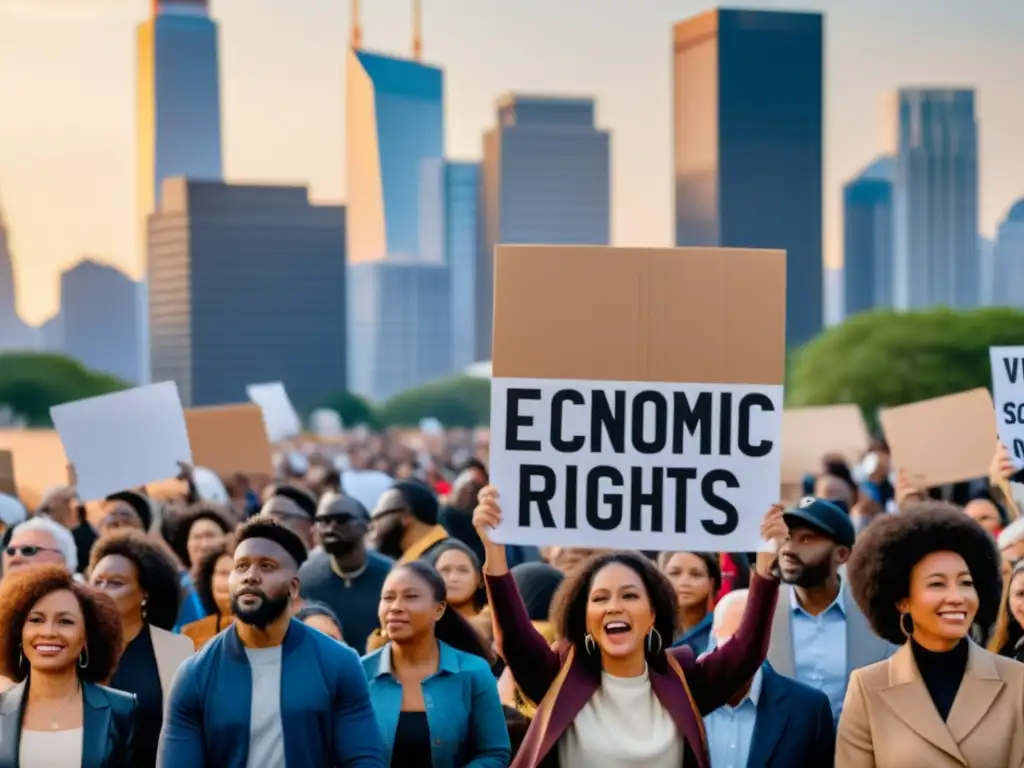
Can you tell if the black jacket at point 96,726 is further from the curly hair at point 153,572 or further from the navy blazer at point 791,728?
the navy blazer at point 791,728

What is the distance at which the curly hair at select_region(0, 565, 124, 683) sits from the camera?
613 cm

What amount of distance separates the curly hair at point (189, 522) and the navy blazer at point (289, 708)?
471 cm

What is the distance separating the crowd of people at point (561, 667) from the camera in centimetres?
551

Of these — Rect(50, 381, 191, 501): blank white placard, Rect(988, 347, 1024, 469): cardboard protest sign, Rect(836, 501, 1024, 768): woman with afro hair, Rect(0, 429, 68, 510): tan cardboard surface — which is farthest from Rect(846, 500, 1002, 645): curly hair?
Rect(0, 429, 68, 510): tan cardboard surface

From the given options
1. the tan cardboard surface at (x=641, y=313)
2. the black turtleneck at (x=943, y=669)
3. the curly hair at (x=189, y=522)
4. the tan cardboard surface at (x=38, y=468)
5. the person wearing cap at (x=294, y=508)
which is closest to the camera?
the black turtleneck at (x=943, y=669)

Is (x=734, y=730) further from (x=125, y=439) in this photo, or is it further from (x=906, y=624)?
(x=125, y=439)

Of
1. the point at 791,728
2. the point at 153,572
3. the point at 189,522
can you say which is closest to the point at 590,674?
the point at 791,728

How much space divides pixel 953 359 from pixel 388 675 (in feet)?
292

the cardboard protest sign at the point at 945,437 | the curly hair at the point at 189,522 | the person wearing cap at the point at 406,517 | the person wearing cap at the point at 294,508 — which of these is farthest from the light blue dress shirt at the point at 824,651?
the cardboard protest sign at the point at 945,437

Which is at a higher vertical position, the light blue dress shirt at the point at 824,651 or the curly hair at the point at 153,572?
the curly hair at the point at 153,572

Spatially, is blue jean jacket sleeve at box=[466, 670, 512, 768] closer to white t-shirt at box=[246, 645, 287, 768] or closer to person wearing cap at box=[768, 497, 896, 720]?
white t-shirt at box=[246, 645, 287, 768]

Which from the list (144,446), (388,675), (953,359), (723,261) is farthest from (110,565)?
(953,359)

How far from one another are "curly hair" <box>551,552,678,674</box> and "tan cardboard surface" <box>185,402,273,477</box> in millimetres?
10960

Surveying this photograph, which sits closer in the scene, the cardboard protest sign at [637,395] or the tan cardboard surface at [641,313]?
the cardboard protest sign at [637,395]
